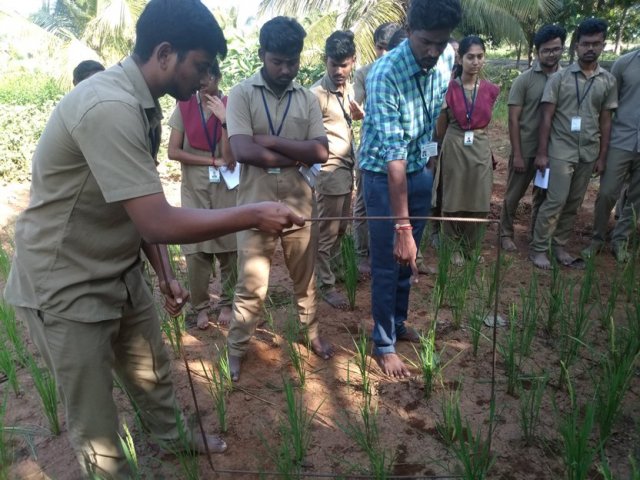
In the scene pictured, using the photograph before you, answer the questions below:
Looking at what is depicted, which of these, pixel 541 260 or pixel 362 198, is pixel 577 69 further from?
pixel 362 198

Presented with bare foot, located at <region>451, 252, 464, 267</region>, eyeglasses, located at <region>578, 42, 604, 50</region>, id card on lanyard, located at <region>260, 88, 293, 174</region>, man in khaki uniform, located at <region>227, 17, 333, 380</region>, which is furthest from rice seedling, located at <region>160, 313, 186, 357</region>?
eyeglasses, located at <region>578, 42, 604, 50</region>

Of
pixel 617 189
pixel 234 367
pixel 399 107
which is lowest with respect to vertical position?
pixel 234 367

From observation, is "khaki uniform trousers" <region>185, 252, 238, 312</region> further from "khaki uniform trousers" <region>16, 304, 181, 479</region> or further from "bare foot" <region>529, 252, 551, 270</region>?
"bare foot" <region>529, 252, 551, 270</region>

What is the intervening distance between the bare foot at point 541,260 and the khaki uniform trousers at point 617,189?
436 millimetres

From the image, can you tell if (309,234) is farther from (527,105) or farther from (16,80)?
(16,80)

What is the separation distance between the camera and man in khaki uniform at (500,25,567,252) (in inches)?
146

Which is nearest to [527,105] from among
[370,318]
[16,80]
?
[370,318]

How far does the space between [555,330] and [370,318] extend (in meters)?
1.09

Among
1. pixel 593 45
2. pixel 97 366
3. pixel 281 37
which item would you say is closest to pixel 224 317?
pixel 97 366

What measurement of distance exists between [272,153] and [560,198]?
259 centimetres

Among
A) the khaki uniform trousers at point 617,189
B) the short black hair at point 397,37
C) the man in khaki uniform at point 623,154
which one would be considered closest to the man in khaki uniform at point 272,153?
the short black hair at point 397,37

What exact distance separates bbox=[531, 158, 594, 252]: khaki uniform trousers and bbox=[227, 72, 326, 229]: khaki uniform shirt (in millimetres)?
2253

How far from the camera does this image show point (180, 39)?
1.32 meters

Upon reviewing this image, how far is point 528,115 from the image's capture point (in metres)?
3.94
